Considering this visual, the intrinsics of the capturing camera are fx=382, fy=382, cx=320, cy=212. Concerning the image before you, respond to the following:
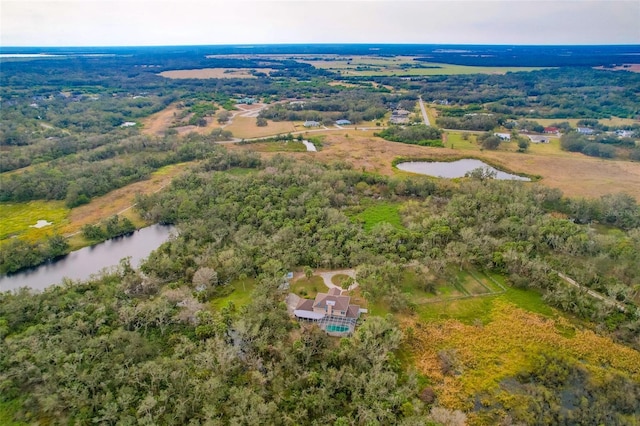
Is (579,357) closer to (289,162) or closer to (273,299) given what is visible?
(273,299)

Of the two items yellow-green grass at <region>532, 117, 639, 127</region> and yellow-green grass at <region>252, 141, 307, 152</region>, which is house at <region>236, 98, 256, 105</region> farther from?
yellow-green grass at <region>532, 117, 639, 127</region>

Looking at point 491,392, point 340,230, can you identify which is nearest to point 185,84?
point 340,230

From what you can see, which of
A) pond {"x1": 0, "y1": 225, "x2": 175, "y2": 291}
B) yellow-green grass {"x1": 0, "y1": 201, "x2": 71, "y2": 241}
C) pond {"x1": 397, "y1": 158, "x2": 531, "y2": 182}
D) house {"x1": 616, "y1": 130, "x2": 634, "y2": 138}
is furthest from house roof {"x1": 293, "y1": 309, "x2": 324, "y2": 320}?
house {"x1": 616, "y1": 130, "x2": 634, "y2": 138}

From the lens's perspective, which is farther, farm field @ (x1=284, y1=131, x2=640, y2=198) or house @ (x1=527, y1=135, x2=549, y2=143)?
house @ (x1=527, y1=135, x2=549, y2=143)

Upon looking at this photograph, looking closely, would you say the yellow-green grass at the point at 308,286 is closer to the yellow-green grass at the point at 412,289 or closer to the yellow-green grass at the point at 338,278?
the yellow-green grass at the point at 338,278

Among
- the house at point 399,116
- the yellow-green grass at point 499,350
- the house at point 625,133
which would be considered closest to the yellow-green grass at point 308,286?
the yellow-green grass at point 499,350

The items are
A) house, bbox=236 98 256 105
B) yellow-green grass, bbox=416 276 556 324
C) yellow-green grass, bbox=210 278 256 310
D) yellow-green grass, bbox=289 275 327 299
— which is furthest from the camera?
house, bbox=236 98 256 105

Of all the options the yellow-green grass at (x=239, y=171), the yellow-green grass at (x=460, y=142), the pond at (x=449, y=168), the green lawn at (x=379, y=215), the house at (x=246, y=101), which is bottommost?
the green lawn at (x=379, y=215)
